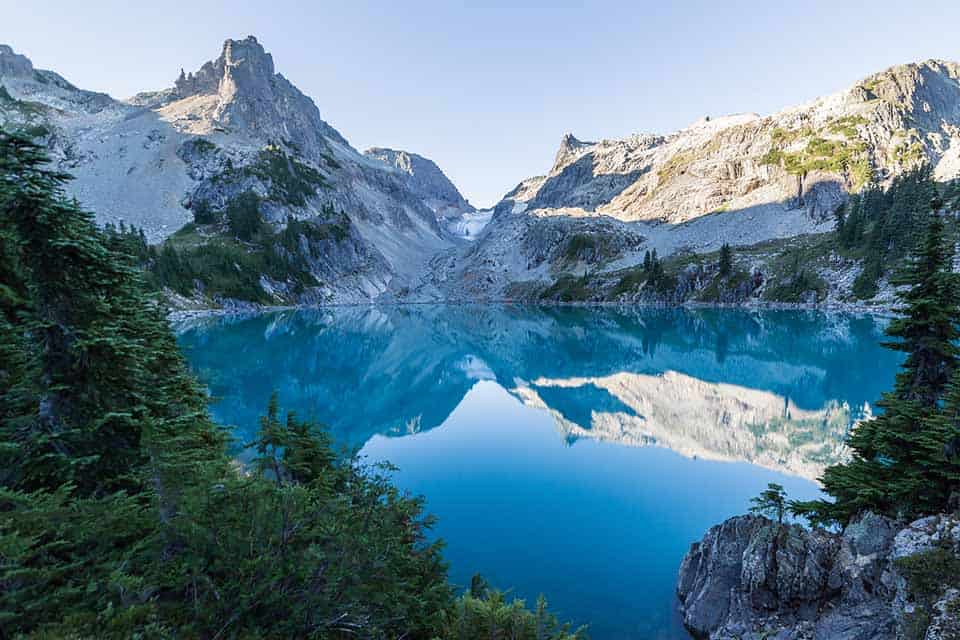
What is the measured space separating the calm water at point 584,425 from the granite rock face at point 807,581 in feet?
6.13

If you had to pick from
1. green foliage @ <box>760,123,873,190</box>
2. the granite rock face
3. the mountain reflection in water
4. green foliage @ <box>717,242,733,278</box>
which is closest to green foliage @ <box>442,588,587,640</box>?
the granite rock face

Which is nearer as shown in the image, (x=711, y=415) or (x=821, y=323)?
(x=711, y=415)

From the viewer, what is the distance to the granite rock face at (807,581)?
9836mm

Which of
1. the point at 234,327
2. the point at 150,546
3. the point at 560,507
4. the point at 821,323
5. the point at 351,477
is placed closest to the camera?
the point at 150,546

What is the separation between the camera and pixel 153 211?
17788 centimetres

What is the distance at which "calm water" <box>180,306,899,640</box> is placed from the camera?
1791 centimetres

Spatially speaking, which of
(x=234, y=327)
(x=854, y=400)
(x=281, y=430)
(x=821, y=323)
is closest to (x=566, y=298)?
(x=821, y=323)

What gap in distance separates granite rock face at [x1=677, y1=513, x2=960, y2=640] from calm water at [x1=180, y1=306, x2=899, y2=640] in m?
1.87

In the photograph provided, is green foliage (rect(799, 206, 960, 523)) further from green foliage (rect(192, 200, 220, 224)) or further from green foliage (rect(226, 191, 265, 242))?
green foliage (rect(192, 200, 220, 224))

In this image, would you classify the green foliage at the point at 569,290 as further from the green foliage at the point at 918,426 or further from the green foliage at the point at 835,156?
the green foliage at the point at 918,426

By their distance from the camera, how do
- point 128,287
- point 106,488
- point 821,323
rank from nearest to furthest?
point 106,488 < point 128,287 < point 821,323

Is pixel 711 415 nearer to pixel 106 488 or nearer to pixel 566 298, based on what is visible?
pixel 106 488

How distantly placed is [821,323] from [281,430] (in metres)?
107

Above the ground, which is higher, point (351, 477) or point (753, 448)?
point (351, 477)
